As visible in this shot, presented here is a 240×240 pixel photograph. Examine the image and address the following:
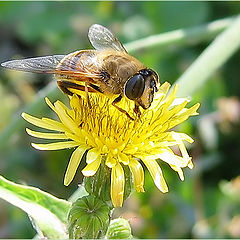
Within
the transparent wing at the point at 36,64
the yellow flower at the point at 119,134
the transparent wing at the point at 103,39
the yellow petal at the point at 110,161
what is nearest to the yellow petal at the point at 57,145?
the yellow flower at the point at 119,134

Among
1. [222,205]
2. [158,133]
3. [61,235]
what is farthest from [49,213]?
[222,205]

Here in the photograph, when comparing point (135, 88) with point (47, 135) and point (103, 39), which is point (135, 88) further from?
point (103, 39)

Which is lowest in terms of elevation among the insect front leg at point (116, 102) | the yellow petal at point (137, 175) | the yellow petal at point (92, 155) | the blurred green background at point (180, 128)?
the blurred green background at point (180, 128)

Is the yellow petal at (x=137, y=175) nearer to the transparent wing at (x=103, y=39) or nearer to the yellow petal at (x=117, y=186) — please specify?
the yellow petal at (x=117, y=186)

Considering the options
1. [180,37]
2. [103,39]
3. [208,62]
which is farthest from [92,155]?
[180,37]

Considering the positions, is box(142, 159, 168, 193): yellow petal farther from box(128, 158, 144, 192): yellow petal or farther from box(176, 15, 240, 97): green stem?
box(176, 15, 240, 97): green stem

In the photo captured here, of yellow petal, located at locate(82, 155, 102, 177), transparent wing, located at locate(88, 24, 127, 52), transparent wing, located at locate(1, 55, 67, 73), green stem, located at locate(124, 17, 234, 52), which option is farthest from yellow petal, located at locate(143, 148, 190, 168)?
green stem, located at locate(124, 17, 234, 52)
